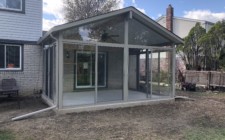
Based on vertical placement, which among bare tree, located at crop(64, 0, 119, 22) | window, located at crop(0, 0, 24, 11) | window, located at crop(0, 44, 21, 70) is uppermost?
bare tree, located at crop(64, 0, 119, 22)

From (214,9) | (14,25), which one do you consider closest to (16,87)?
(14,25)

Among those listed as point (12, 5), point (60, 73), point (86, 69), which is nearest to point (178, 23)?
point (12, 5)

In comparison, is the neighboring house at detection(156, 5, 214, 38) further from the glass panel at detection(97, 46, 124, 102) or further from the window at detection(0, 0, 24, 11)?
the window at detection(0, 0, 24, 11)

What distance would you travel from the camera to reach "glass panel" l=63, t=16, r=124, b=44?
27.8 feet

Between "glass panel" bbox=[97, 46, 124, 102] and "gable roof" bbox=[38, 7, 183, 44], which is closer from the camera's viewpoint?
"gable roof" bbox=[38, 7, 183, 44]

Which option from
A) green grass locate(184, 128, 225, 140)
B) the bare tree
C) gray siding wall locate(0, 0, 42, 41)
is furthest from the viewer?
the bare tree

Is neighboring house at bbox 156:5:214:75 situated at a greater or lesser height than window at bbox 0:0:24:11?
greater

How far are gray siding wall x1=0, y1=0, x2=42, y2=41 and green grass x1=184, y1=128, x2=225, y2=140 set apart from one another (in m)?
8.45

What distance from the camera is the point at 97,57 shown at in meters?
8.88

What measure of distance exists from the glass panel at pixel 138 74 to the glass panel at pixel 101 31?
100cm

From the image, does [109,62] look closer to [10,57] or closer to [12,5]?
[10,57]

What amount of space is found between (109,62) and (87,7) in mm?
17537

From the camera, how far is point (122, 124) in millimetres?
7047

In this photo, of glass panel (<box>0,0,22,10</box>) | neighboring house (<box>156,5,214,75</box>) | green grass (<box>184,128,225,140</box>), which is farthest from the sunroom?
neighboring house (<box>156,5,214,75</box>)
